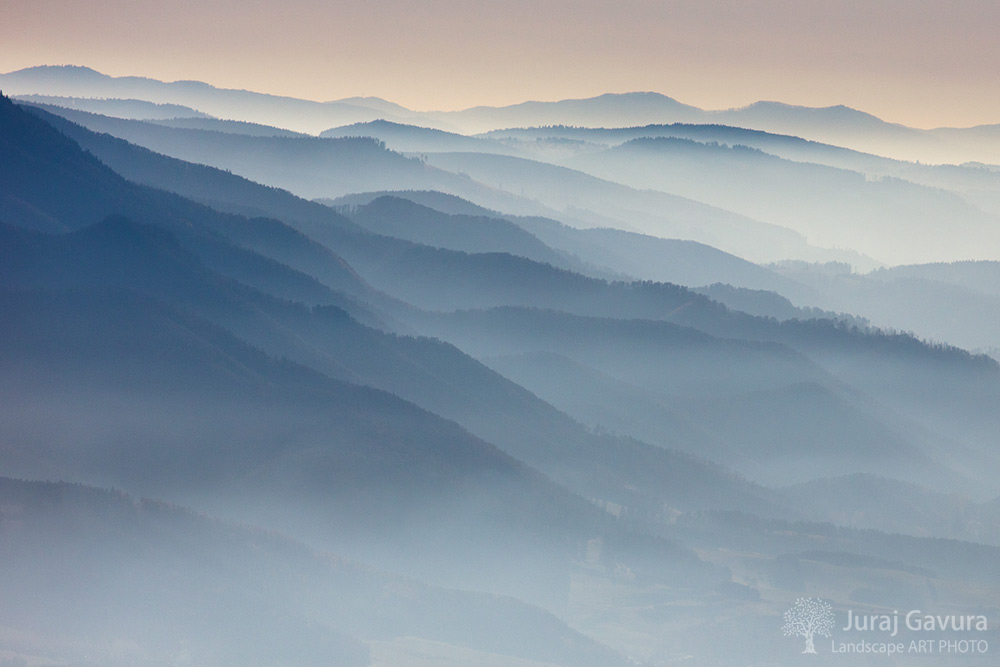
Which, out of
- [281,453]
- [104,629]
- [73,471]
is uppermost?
[281,453]

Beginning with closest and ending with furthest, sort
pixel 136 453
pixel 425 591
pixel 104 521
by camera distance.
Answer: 1. pixel 104 521
2. pixel 425 591
3. pixel 136 453

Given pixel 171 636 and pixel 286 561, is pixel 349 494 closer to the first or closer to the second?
pixel 286 561

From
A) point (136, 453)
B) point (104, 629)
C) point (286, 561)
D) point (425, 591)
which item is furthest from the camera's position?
point (136, 453)

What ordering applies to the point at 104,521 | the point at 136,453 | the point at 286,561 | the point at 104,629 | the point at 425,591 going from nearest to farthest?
the point at 104,629, the point at 104,521, the point at 286,561, the point at 425,591, the point at 136,453

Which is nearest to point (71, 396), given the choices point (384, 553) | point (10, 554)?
point (384, 553)

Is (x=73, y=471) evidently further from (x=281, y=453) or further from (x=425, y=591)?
(x=425, y=591)

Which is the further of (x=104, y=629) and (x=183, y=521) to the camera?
(x=183, y=521)

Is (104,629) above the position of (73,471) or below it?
below

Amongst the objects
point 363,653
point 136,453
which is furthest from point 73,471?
point 363,653

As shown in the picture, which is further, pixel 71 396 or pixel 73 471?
pixel 71 396
